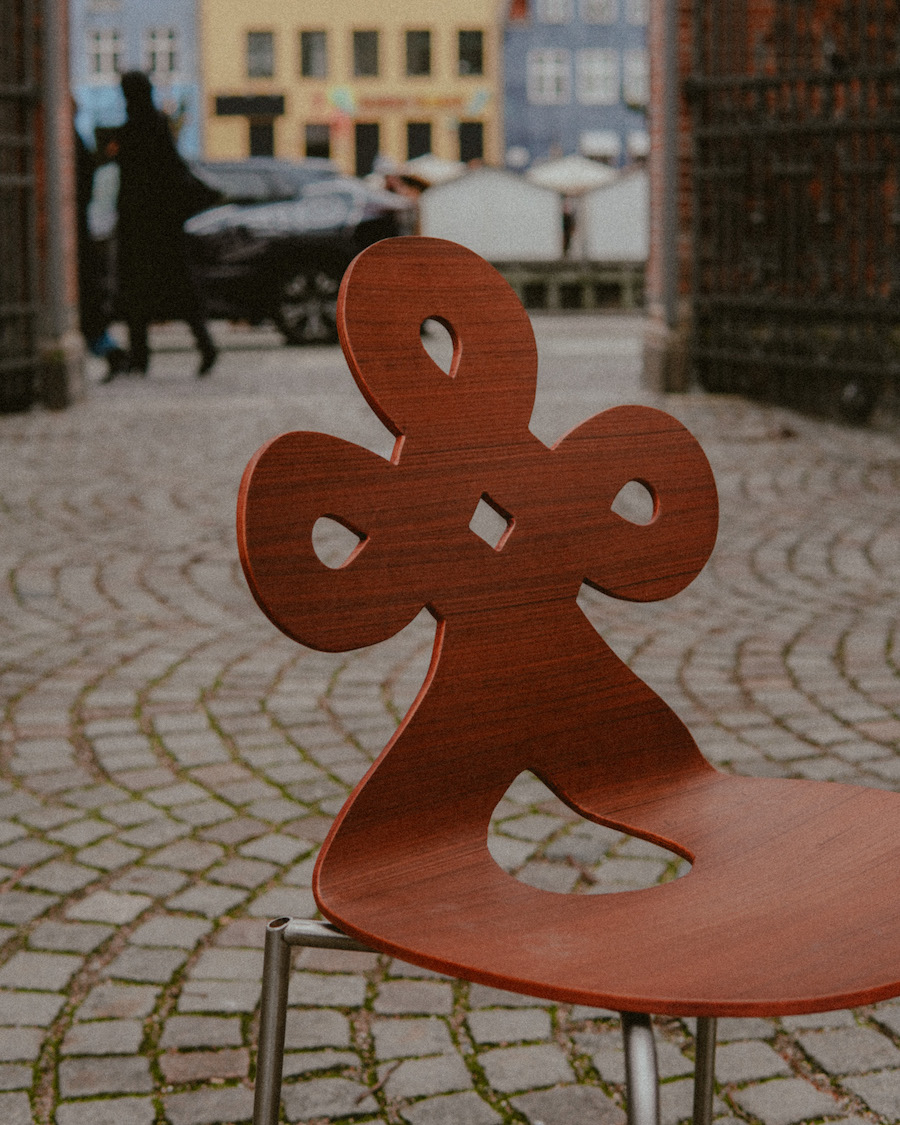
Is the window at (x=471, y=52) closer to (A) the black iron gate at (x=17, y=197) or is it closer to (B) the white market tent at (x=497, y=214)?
(B) the white market tent at (x=497, y=214)

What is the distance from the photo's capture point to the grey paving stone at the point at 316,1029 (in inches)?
102

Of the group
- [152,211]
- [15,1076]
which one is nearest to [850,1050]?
[15,1076]

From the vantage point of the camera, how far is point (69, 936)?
297 centimetres

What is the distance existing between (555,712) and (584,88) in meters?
52.2

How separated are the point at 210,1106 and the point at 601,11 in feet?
172

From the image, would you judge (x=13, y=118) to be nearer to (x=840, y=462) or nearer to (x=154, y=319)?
(x=154, y=319)

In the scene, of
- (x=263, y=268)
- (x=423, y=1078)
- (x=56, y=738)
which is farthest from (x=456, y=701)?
(x=263, y=268)

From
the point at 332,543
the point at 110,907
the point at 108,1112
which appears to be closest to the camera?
the point at 108,1112

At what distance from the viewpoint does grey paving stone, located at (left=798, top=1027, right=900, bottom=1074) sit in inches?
98.3

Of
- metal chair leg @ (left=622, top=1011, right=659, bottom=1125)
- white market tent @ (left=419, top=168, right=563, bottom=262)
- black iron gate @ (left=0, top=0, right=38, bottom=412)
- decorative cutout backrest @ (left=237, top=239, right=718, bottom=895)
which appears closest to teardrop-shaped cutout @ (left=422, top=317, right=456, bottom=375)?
white market tent @ (left=419, top=168, right=563, bottom=262)

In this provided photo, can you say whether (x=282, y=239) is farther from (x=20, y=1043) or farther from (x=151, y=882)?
(x=20, y=1043)

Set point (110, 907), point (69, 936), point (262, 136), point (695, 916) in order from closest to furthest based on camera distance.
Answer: point (695, 916), point (69, 936), point (110, 907), point (262, 136)

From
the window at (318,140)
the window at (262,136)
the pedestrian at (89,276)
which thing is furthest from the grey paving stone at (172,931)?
the window at (318,140)

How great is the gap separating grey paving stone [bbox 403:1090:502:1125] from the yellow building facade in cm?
4913
